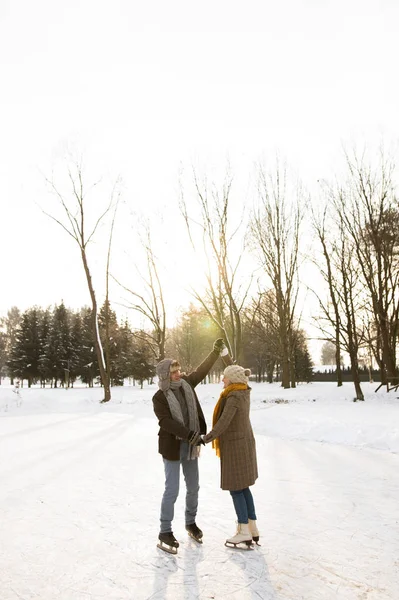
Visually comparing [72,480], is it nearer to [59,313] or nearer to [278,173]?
[278,173]

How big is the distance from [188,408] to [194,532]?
3.96 feet

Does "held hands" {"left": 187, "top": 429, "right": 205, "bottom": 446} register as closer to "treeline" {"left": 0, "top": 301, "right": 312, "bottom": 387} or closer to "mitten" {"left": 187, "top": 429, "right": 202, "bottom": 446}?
"mitten" {"left": 187, "top": 429, "right": 202, "bottom": 446}

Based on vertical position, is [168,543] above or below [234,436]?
below

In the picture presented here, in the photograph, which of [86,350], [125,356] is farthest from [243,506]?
[86,350]

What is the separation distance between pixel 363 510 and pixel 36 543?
12.2ft

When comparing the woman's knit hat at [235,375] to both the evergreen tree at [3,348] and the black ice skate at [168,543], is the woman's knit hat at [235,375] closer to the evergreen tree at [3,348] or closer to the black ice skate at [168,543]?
the black ice skate at [168,543]

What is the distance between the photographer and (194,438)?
411 centimetres

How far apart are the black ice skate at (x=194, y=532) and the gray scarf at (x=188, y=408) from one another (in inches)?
27.5

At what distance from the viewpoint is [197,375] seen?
466cm

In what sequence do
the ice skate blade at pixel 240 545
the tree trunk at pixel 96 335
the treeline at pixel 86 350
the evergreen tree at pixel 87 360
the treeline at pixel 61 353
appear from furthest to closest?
1. the evergreen tree at pixel 87 360
2. the treeline at pixel 61 353
3. the treeline at pixel 86 350
4. the tree trunk at pixel 96 335
5. the ice skate blade at pixel 240 545

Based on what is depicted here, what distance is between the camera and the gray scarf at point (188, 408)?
4207 mm

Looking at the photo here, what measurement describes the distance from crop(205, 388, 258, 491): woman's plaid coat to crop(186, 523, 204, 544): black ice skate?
1.81 ft

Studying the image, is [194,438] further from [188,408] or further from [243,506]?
[243,506]

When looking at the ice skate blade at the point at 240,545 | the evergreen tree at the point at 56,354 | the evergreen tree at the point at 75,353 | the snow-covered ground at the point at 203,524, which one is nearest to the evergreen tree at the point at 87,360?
the evergreen tree at the point at 75,353
